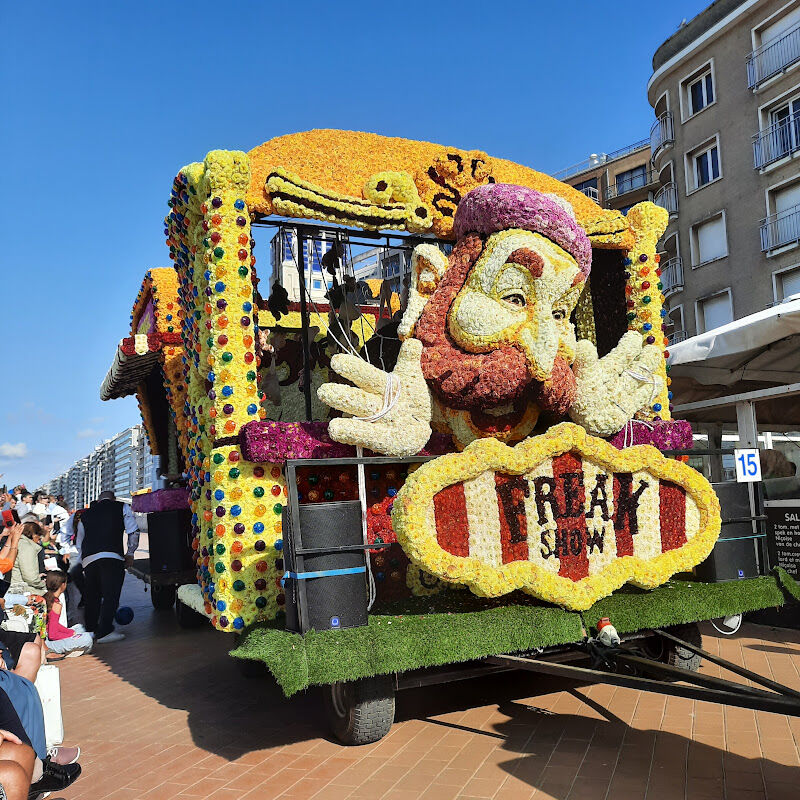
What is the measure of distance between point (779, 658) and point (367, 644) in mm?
3598

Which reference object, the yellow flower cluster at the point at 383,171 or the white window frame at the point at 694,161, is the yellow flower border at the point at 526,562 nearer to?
the yellow flower cluster at the point at 383,171

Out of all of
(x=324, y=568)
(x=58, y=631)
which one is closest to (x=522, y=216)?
(x=324, y=568)

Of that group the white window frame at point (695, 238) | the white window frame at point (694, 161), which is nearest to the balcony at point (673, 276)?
the white window frame at point (695, 238)

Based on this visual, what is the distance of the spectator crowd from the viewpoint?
292 cm

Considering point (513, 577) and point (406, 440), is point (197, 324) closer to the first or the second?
point (406, 440)

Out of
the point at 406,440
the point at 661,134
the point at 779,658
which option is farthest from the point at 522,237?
the point at 661,134

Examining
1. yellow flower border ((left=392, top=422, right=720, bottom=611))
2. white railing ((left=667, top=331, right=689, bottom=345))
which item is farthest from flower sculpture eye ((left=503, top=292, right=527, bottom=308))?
white railing ((left=667, top=331, right=689, bottom=345))

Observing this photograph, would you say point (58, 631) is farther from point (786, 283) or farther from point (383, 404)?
point (786, 283)

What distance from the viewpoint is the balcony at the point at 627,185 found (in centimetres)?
3375

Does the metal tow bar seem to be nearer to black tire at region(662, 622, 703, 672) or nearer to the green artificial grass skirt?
the green artificial grass skirt

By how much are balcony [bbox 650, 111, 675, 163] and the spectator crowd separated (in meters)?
19.9

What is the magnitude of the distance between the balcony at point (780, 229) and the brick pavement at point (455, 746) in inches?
595

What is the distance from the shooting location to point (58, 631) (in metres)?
7.41

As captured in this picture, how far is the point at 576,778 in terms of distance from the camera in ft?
11.5
